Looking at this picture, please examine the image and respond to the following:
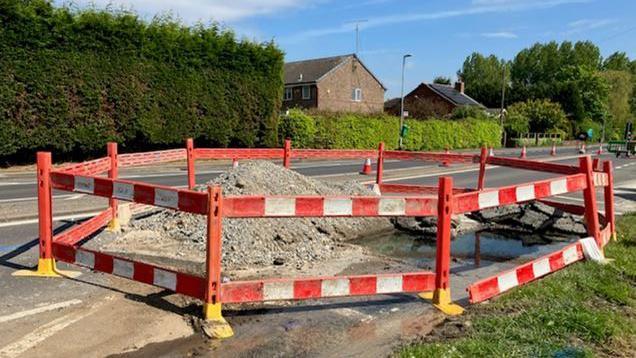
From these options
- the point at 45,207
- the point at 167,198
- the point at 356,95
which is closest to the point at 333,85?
the point at 356,95

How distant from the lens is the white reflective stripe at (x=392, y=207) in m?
5.01

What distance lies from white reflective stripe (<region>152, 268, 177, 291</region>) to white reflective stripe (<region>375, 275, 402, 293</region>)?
5.72 feet

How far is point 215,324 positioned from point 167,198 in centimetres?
114

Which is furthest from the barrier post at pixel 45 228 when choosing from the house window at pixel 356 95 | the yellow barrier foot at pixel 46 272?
the house window at pixel 356 95

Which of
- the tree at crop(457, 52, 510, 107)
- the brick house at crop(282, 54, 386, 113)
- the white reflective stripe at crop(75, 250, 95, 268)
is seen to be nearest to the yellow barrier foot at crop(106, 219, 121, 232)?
the white reflective stripe at crop(75, 250, 95, 268)

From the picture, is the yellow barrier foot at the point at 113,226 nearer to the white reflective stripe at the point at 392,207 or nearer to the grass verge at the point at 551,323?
the white reflective stripe at the point at 392,207

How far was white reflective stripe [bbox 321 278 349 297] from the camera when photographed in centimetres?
479

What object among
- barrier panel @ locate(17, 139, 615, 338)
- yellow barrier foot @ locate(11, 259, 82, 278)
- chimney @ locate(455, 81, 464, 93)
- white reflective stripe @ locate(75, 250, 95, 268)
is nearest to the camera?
barrier panel @ locate(17, 139, 615, 338)

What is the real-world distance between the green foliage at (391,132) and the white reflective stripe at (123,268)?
25.8 m

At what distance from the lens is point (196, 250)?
22.9ft

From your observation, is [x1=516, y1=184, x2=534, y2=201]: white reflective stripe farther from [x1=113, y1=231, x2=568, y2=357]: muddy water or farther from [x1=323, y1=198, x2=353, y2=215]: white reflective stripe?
[x1=323, y1=198, x2=353, y2=215]: white reflective stripe

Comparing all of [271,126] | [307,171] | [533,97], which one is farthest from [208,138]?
[533,97]

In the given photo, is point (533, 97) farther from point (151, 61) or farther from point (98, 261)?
point (98, 261)

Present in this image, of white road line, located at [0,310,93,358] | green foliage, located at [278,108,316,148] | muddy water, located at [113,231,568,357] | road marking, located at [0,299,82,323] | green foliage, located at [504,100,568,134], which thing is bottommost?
muddy water, located at [113,231,568,357]
